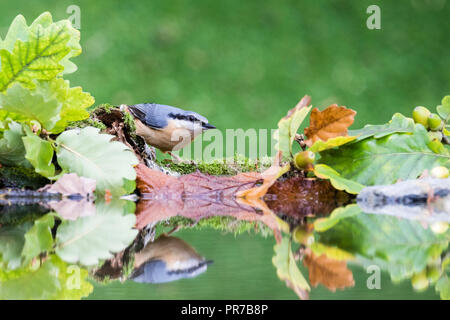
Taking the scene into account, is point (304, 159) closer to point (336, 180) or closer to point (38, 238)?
point (336, 180)

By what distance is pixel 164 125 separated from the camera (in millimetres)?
2641

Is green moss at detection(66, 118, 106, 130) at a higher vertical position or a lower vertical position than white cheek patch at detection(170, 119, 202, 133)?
lower

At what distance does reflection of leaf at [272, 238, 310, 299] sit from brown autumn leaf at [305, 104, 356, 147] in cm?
75

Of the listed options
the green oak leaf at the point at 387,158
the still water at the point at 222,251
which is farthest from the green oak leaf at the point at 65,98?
the green oak leaf at the point at 387,158

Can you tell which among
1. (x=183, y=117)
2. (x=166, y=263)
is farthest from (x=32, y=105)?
(x=183, y=117)

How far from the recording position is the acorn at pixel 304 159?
144 centimetres

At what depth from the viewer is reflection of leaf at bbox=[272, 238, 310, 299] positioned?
0.57m

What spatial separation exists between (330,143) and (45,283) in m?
0.99

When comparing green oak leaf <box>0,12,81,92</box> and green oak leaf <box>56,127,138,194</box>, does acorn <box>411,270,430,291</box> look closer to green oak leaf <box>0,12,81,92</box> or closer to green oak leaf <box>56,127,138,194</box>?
green oak leaf <box>56,127,138,194</box>

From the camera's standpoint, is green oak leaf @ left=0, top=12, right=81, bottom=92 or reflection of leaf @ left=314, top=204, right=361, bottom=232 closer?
reflection of leaf @ left=314, top=204, right=361, bottom=232

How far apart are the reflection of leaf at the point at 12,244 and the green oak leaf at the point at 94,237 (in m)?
0.05

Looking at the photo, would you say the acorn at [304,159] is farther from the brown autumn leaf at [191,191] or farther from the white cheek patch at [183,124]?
the white cheek patch at [183,124]

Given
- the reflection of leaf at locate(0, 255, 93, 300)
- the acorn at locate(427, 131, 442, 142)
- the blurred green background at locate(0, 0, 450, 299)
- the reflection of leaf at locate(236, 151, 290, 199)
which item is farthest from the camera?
the blurred green background at locate(0, 0, 450, 299)

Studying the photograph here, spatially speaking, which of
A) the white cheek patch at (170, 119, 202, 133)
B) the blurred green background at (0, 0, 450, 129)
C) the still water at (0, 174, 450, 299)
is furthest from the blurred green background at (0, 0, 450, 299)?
the still water at (0, 174, 450, 299)
